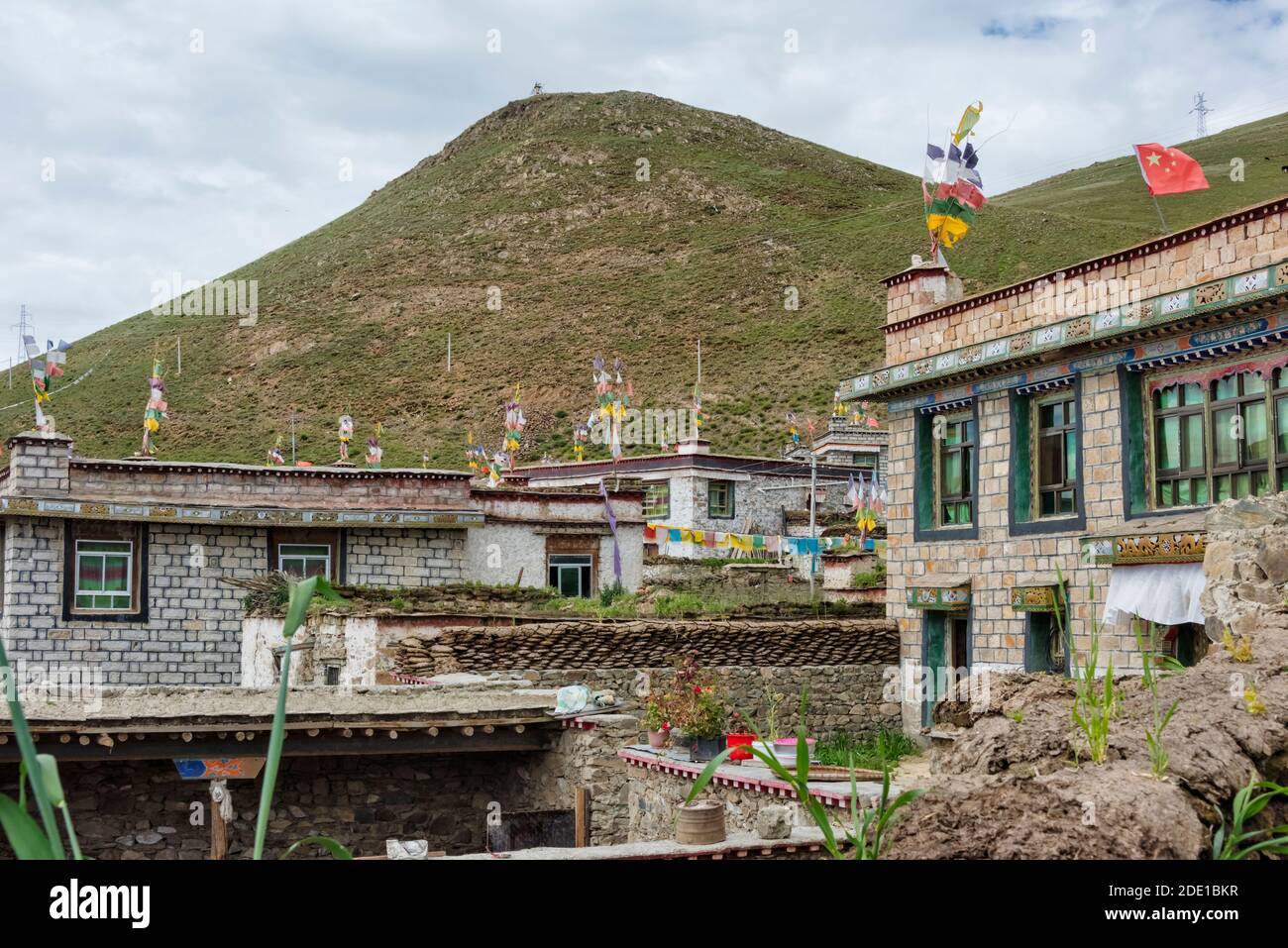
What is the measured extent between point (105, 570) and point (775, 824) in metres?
19.6

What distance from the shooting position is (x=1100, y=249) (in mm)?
87062

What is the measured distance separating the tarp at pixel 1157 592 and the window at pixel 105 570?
713 inches

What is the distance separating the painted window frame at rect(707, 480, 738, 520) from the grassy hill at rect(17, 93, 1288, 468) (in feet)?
74.5

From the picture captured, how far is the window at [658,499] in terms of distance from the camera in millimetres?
42062

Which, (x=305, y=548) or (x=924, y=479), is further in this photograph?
(x=305, y=548)

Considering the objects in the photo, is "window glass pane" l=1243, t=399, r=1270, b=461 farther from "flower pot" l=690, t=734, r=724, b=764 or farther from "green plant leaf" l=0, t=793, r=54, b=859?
"green plant leaf" l=0, t=793, r=54, b=859

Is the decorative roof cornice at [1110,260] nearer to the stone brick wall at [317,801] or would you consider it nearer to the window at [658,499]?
the stone brick wall at [317,801]

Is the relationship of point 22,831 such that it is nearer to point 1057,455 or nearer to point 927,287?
point 1057,455

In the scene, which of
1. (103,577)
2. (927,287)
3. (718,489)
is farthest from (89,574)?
(718,489)

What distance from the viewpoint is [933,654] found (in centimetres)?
2164

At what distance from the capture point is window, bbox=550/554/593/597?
28.2 m

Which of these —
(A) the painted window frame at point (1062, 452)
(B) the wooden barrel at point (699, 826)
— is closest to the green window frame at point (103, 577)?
(A) the painted window frame at point (1062, 452)

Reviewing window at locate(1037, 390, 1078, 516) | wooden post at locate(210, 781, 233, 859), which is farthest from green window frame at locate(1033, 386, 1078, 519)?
wooden post at locate(210, 781, 233, 859)
